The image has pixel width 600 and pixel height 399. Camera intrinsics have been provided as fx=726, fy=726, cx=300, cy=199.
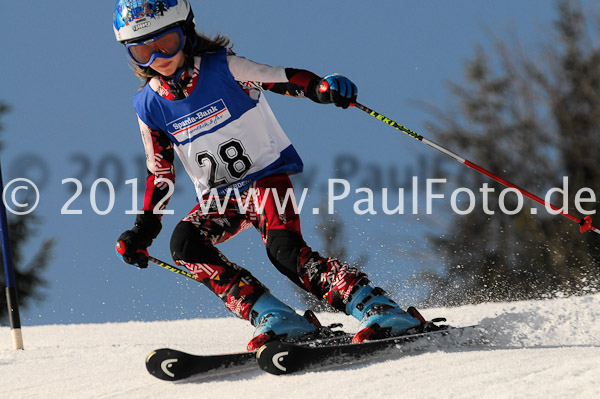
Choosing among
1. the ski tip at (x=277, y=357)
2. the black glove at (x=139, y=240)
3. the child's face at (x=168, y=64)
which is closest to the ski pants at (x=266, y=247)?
the black glove at (x=139, y=240)

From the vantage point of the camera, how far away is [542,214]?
14.7 meters

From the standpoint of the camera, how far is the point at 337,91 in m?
3.42

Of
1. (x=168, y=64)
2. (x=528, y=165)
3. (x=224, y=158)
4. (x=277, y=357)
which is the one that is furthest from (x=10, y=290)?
(x=528, y=165)

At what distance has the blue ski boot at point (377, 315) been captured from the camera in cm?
335

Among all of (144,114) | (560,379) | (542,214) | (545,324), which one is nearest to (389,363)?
(560,379)

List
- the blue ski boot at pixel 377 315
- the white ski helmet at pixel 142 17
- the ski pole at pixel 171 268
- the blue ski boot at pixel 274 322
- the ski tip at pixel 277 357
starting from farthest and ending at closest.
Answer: the ski pole at pixel 171 268
the white ski helmet at pixel 142 17
the blue ski boot at pixel 274 322
the blue ski boot at pixel 377 315
the ski tip at pixel 277 357

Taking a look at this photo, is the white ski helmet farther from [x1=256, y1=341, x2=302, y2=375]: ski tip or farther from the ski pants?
[x1=256, y1=341, x2=302, y2=375]: ski tip

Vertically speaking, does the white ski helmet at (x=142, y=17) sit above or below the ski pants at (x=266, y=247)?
above

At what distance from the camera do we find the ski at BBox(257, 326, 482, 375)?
10.0ft

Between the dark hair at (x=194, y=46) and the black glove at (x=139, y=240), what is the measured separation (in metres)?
0.74

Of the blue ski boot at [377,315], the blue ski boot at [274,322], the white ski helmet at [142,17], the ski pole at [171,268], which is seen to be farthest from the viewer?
the ski pole at [171,268]

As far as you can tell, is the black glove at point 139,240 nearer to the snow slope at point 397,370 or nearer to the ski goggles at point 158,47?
the snow slope at point 397,370

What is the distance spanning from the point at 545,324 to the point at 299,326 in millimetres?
1442

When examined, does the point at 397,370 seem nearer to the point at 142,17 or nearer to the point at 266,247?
the point at 266,247
